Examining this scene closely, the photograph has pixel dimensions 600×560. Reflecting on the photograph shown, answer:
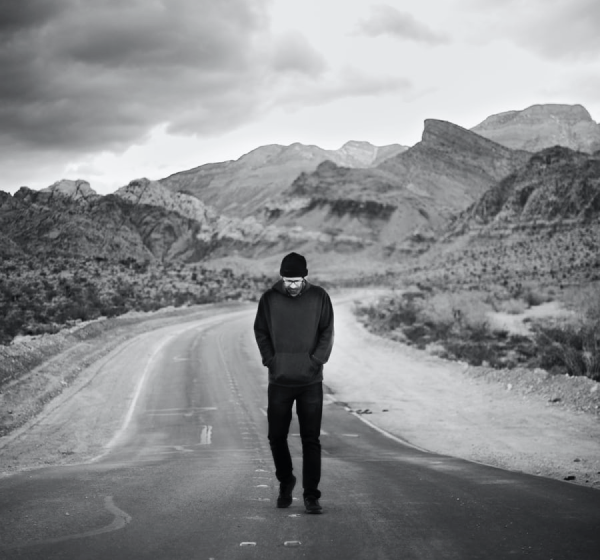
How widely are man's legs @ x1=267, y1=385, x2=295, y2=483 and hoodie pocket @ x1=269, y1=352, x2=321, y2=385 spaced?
4.6 inches

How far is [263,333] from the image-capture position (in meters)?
6.23

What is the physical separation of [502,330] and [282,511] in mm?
25883

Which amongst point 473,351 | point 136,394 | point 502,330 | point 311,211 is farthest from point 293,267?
point 311,211

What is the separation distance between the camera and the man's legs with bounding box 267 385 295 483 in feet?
20.1

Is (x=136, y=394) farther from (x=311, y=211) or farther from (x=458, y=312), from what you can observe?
(x=311, y=211)

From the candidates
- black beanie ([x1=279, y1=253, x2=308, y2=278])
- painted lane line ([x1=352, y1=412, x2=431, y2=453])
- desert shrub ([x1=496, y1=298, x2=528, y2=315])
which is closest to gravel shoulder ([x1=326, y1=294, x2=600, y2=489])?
painted lane line ([x1=352, y1=412, x2=431, y2=453])


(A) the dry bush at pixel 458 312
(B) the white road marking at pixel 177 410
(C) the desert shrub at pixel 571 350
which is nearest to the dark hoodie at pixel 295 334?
(B) the white road marking at pixel 177 410

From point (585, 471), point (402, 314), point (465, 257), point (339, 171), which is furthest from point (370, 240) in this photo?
point (585, 471)

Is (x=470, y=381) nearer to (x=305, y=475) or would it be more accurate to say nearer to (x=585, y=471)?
(x=585, y=471)

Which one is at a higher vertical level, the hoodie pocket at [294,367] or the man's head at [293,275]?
the man's head at [293,275]

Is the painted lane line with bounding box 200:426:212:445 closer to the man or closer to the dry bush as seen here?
the man

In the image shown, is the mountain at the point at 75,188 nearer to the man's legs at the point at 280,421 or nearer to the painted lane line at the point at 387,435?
the painted lane line at the point at 387,435

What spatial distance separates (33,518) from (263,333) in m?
2.40

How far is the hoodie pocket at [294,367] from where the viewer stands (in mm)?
6023
